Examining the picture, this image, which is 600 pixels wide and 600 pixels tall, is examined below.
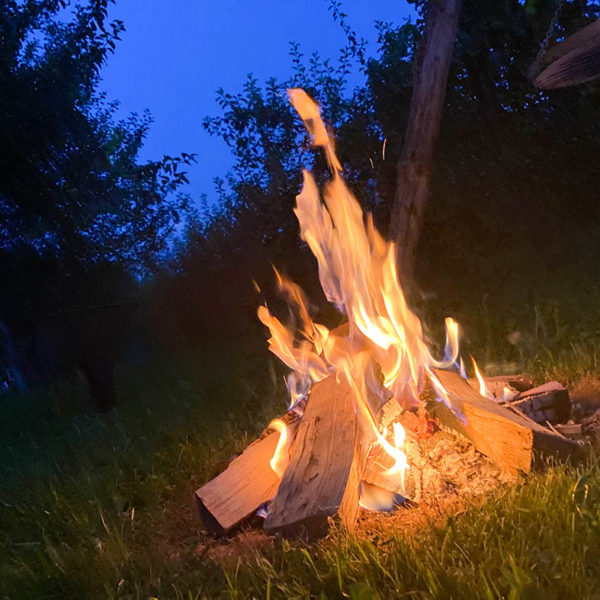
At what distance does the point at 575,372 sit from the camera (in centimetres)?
414

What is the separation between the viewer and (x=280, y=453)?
3.52 m

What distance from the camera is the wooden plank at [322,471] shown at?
2717 millimetres

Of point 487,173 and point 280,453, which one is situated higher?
point 487,173

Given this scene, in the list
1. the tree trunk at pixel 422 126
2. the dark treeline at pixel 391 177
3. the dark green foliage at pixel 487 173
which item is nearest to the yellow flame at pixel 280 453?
the tree trunk at pixel 422 126

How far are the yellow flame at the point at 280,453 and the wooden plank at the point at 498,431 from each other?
97 centimetres

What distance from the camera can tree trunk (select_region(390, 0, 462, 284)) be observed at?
5000 millimetres

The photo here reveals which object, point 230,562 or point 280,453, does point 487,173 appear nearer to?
point 280,453

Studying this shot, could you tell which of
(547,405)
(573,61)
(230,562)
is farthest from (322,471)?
(573,61)

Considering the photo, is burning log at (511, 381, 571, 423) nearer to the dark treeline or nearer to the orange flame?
the orange flame

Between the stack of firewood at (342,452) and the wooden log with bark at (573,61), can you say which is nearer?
the wooden log with bark at (573,61)

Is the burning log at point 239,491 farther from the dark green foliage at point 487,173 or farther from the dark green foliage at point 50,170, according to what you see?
the dark green foliage at point 50,170

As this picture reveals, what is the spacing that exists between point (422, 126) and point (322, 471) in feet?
11.6

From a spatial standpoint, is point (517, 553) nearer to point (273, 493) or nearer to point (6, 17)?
point (273, 493)

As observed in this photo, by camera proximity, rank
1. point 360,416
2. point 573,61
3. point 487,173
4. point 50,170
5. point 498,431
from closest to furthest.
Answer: point 573,61 < point 498,431 < point 360,416 < point 487,173 < point 50,170
